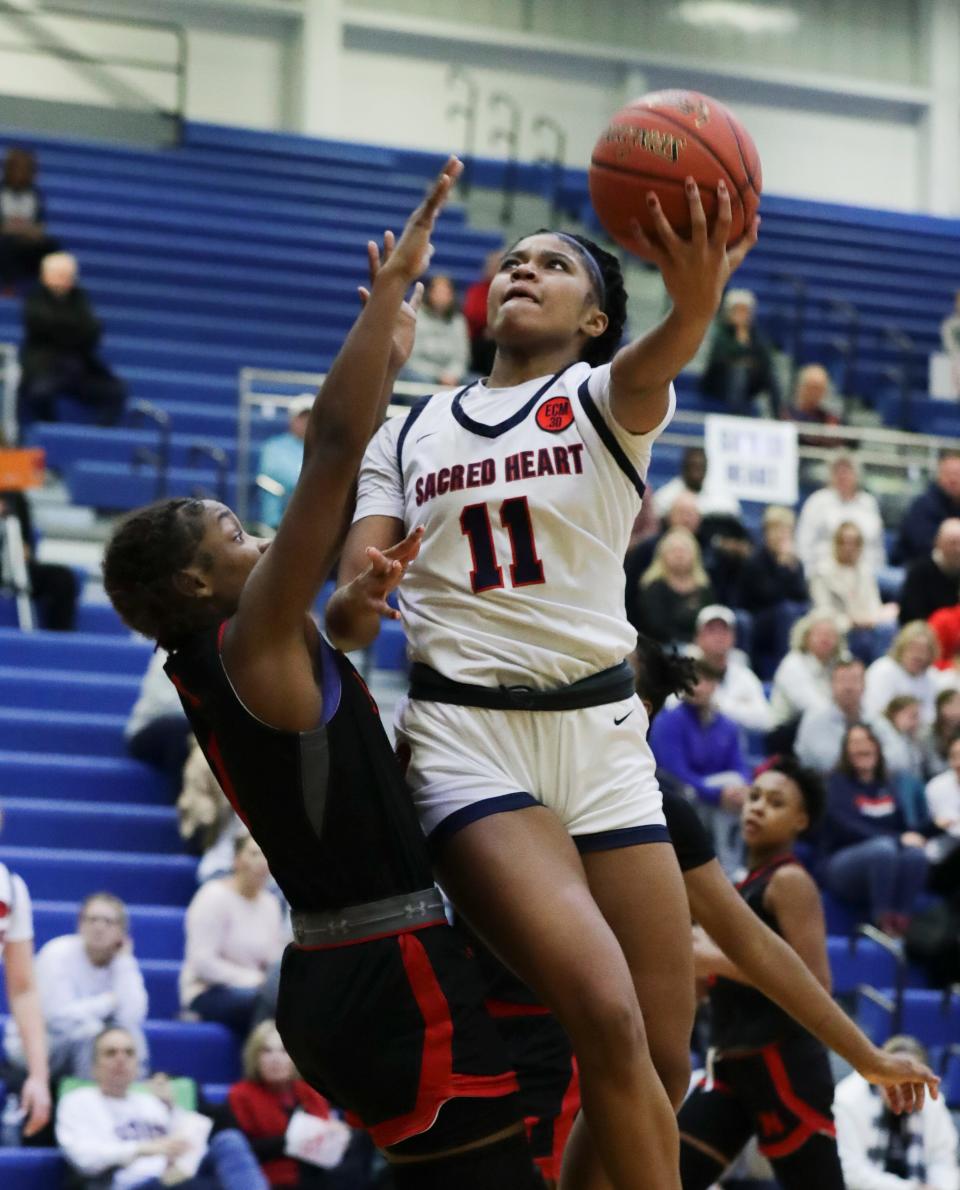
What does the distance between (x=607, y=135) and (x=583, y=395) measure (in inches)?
19.0

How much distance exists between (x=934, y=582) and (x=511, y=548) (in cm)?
843

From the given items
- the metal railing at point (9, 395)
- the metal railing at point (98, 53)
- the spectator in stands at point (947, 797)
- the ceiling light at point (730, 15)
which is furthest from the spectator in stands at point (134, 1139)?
the ceiling light at point (730, 15)

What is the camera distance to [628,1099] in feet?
11.6

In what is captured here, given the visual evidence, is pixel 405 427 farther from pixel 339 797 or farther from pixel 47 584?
pixel 47 584

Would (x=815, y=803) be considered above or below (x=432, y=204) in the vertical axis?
below

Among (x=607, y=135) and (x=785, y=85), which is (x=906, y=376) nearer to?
(x=785, y=85)

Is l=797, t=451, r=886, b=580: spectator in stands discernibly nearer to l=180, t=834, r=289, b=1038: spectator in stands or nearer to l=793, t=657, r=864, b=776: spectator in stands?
l=793, t=657, r=864, b=776: spectator in stands

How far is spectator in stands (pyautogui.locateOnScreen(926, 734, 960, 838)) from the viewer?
33.2ft

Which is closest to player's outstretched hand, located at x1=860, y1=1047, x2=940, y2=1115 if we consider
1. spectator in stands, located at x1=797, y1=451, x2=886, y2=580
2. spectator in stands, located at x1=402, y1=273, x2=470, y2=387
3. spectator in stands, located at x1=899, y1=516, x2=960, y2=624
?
spectator in stands, located at x1=899, y1=516, x2=960, y2=624

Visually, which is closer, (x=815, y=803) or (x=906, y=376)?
(x=815, y=803)

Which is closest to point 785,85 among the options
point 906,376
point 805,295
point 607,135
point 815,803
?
point 805,295

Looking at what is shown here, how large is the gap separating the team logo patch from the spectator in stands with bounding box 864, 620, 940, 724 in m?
7.32

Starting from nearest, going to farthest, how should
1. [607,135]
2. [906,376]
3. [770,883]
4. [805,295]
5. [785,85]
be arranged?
[607,135] → [770,883] → [906,376] → [805,295] → [785,85]

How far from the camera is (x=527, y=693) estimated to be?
382cm
